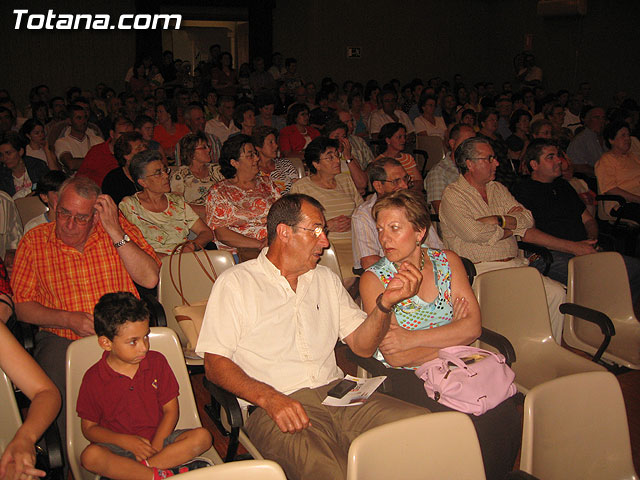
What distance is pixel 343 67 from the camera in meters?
14.0

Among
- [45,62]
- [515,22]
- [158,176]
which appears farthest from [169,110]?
[515,22]

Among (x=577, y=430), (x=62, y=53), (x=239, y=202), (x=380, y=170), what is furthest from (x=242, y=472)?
(x=62, y=53)

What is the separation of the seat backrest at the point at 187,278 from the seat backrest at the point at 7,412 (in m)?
1.02

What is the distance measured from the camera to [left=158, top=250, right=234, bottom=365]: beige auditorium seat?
2.99 meters

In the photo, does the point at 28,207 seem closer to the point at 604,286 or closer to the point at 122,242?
the point at 122,242

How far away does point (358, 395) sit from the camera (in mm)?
2066

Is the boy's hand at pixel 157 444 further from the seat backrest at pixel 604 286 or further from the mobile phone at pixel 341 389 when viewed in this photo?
the seat backrest at pixel 604 286

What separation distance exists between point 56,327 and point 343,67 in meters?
12.5

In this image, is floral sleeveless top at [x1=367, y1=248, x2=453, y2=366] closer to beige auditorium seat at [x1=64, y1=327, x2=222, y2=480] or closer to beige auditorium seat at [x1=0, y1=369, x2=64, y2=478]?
beige auditorium seat at [x1=64, y1=327, x2=222, y2=480]

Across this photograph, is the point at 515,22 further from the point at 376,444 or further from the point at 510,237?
the point at 376,444

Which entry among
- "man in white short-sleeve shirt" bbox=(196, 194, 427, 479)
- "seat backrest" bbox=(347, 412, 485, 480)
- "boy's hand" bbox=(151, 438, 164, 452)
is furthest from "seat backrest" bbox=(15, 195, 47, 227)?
"seat backrest" bbox=(347, 412, 485, 480)

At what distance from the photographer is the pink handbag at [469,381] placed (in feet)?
6.95

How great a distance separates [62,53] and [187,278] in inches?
453

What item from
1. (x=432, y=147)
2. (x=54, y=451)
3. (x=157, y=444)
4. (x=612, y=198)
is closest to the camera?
(x=54, y=451)
